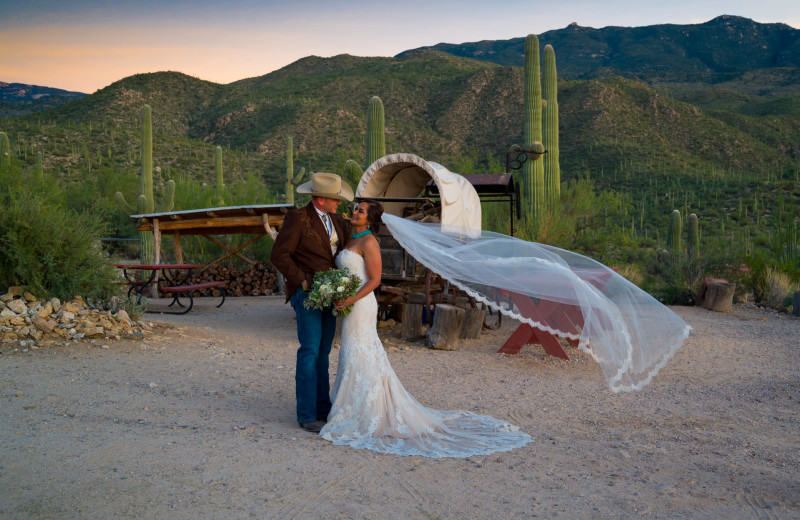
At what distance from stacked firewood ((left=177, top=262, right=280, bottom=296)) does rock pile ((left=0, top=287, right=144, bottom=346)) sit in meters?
7.94

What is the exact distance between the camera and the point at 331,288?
17.4 ft

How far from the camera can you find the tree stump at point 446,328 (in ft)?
31.7

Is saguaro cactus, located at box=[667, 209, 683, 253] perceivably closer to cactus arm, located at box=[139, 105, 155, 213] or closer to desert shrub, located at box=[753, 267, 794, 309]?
desert shrub, located at box=[753, 267, 794, 309]

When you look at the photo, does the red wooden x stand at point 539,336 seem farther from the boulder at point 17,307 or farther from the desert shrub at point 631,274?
the desert shrub at point 631,274

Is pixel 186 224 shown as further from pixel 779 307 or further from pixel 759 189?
pixel 759 189

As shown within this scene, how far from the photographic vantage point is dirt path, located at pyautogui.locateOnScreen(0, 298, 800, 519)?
157 inches

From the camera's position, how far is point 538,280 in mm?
7051

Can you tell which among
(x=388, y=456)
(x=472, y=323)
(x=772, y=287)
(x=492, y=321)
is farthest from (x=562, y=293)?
(x=772, y=287)

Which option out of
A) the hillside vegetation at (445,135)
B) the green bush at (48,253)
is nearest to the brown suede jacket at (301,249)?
the green bush at (48,253)

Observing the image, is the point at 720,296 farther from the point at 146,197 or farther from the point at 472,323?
the point at 146,197

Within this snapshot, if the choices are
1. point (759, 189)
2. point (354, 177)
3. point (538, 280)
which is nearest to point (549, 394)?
point (538, 280)

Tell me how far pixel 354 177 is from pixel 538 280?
435 inches

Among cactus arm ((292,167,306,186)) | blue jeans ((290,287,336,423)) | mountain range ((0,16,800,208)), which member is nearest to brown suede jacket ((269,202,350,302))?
blue jeans ((290,287,336,423))

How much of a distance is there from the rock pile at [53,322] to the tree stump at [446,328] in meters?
4.04
